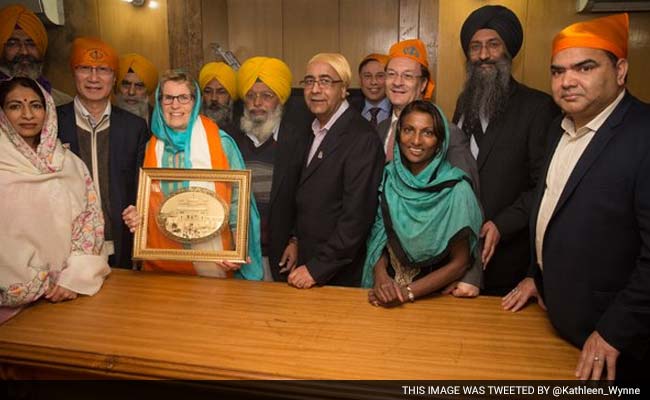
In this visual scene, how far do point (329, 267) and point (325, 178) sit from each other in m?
0.48

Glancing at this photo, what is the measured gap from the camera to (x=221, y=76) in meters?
3.75

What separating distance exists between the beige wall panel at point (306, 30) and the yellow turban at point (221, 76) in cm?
147

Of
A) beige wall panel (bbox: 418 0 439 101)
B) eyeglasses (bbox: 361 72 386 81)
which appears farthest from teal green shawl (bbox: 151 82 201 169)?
beige wall panel (bbox: 418 0 439 101)

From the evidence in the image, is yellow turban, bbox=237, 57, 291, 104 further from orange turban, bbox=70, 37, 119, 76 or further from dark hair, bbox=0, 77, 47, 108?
dark hair, bbox=0, 77, 47, 108

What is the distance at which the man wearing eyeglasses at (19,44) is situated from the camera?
11.7ft

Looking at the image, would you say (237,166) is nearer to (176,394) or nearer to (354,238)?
(354,238)

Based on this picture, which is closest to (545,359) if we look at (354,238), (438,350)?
(438,350)

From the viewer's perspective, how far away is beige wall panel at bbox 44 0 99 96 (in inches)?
185

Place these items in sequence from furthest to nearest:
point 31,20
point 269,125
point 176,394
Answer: point 31,20 < point 269,125 < point 176,394

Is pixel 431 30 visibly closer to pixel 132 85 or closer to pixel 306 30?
pixel 306 30

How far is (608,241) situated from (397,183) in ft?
2.97

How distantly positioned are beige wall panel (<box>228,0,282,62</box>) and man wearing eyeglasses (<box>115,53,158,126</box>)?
1.39 m

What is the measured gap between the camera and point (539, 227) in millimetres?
1952

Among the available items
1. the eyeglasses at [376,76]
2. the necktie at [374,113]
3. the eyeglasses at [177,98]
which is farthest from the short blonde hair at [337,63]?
the eyeglasses at [376,76]
